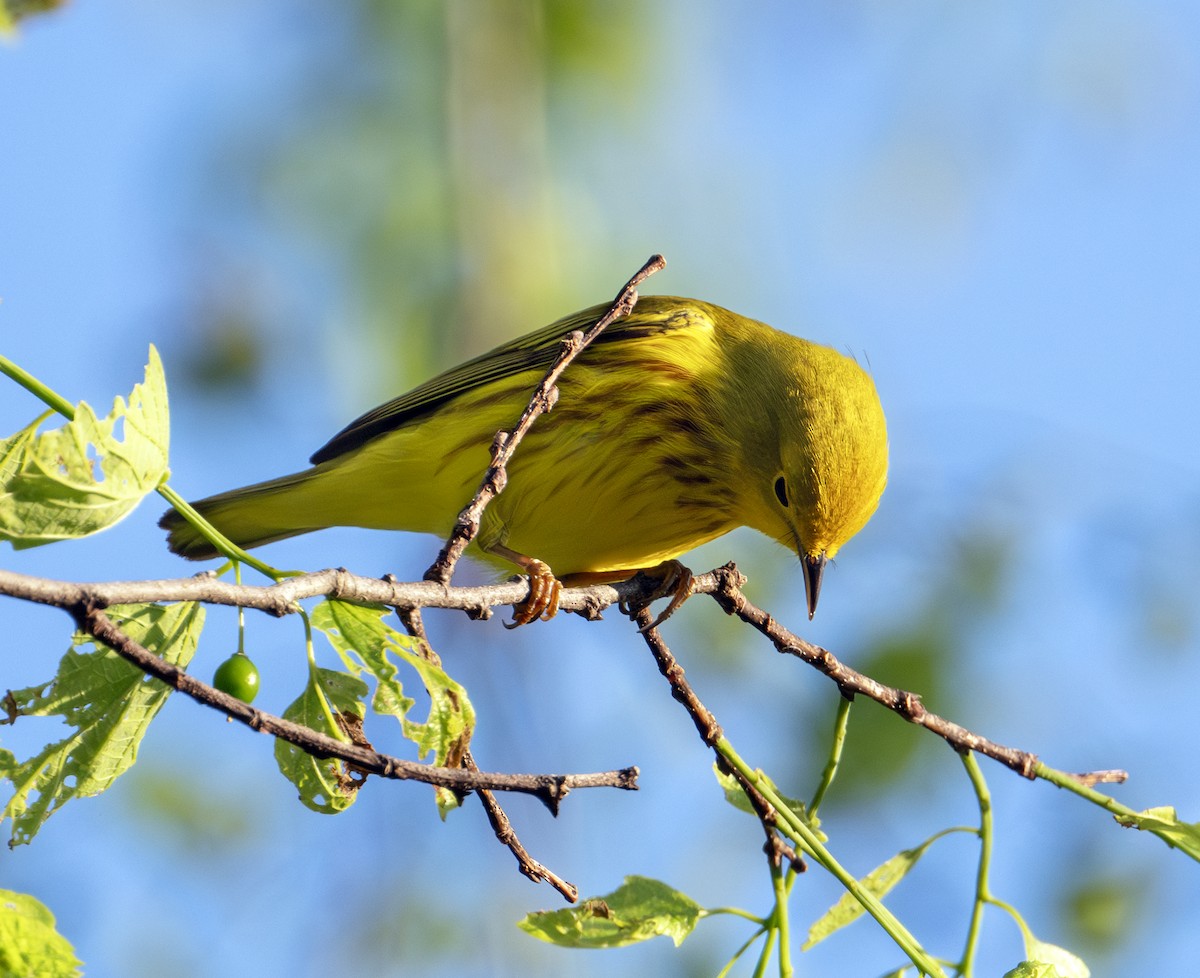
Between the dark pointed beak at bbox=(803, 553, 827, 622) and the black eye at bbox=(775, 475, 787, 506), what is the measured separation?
23 cm

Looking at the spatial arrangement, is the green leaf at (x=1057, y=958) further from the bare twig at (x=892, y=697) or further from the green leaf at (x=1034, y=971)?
the bare twig at (x=892, y=697)

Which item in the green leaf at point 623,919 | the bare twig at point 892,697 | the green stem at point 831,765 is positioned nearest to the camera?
the green leaf at point 623,919

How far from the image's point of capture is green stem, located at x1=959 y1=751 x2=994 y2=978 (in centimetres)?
269

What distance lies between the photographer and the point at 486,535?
15.9ft

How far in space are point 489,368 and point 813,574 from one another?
154cm

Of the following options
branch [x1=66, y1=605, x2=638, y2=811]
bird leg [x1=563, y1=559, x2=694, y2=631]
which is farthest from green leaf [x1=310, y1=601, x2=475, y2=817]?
bird leg [x1=563, y1=559, x2=694, y2=631]

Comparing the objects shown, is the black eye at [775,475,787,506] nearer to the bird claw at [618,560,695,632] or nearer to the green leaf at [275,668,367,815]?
the bird claw at [618,560,695,632]

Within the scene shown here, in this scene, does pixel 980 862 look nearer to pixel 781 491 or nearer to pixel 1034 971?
pixel 1034 971

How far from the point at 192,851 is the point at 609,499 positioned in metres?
3.74

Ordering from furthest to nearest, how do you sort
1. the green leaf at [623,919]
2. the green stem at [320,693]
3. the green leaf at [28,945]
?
the green leaf at [623,919]
the green stem at [320,693]
the green leaf at [28,945]

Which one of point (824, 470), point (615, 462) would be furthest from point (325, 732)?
point (824, 470)

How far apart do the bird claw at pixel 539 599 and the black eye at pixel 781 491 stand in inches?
42.4

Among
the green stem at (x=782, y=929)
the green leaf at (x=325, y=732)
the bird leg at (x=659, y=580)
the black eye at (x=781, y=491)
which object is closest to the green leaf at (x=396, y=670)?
the green leaf at (x=325, y=732)

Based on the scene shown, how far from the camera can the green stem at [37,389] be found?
1.97 meters
